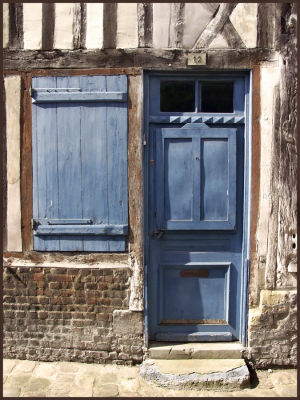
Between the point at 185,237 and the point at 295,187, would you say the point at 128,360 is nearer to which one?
the point at 185,237

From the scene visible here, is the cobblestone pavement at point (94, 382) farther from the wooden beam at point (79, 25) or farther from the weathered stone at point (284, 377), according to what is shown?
the wooden beam at point (79, 25)

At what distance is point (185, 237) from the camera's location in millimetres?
3836

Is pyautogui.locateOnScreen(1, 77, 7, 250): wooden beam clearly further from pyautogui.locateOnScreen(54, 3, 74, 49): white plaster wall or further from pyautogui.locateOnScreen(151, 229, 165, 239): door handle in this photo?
pyautogui.locateOnScreen(151, 229, 165, 239): door handle

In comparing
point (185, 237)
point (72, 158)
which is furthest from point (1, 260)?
point (185, 237)

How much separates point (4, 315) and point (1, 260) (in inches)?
23.3

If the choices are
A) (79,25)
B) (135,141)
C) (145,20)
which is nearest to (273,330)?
(135,141)

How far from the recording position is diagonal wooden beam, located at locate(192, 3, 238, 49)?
3.61 metres

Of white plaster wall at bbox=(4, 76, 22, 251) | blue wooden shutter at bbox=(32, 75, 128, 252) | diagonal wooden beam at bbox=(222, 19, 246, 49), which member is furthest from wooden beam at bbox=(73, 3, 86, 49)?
diagonal wooden beam at bbox=(222, 19, 246, 49)

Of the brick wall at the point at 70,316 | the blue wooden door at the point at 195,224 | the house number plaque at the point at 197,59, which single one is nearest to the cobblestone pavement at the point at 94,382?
the brick wall at the point at 70,316

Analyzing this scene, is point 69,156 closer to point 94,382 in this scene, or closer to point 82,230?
point 82,230

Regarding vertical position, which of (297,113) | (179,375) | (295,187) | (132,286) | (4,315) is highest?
(297,113)

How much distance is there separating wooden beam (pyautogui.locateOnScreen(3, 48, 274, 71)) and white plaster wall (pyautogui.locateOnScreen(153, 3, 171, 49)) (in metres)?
0.08

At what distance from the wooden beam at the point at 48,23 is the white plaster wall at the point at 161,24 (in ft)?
3.31

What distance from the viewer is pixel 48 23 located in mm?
3670
